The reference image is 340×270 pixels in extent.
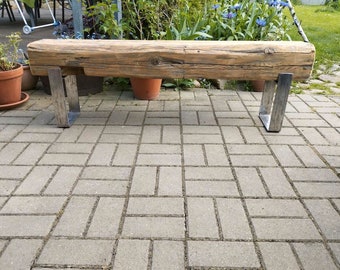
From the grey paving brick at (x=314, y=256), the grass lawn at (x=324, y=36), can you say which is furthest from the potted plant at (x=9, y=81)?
the grass lawn at (x=324, y=36)

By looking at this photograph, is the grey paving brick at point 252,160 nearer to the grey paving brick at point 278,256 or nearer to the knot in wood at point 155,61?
the grey paving brick at point 278,256

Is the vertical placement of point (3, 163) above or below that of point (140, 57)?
below

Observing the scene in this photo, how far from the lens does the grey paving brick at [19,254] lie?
1.40 m

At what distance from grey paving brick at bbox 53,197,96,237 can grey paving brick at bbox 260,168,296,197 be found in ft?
3.45

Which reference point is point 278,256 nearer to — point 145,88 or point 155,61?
point 155,61

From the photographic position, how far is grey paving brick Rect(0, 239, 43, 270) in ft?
4.61

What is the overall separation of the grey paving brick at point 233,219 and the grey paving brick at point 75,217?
70cm

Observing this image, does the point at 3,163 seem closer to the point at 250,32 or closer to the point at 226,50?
the point at 226,50

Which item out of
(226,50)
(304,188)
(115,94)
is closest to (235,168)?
(304,188)

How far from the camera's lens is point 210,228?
162cm

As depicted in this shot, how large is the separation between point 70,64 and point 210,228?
5.41 feet

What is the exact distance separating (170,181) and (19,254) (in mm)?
910

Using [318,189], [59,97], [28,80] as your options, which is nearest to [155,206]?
[318,189]

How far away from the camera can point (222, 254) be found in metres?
1.47
